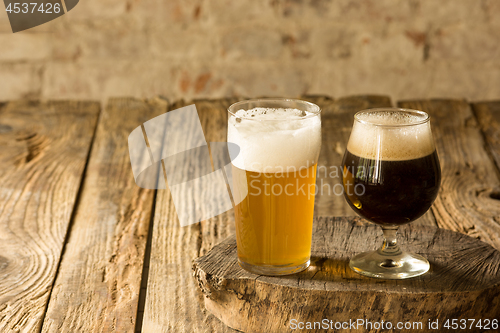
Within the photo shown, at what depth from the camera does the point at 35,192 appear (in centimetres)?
127

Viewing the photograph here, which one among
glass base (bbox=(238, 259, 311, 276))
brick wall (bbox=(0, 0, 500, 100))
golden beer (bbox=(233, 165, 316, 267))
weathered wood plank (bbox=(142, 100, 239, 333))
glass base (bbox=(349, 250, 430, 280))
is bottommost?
weathered wood plank (bbox=(142, 100, 239, 333))

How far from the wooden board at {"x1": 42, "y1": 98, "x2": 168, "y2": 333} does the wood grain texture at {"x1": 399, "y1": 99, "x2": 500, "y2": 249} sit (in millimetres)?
631

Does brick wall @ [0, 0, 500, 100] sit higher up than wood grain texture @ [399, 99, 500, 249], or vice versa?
brick wall @ [0, 0, 500, 100]

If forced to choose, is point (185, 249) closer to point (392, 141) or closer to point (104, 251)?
point (104, 251)

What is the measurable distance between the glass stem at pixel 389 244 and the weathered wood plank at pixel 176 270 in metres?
0.28

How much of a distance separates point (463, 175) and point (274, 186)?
2.44 feet

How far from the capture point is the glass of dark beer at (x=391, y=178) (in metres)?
0.80

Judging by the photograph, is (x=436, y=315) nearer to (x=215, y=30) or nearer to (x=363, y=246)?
(x=363, y=246)

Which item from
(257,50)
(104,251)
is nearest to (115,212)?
(104,251)

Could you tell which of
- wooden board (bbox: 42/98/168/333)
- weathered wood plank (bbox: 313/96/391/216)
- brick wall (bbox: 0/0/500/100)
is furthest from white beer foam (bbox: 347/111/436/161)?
brick wall (bbox: 0/0/500/100)

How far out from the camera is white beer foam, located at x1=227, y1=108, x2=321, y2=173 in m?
0.79

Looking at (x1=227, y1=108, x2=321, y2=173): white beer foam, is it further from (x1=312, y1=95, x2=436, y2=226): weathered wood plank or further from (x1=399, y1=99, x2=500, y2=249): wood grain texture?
(x1=399, y1=99, x2=500, y2=249): wood grain texture

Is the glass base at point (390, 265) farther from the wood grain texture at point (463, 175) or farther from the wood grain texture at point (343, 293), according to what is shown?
the wood grain texture at point (463, 175)

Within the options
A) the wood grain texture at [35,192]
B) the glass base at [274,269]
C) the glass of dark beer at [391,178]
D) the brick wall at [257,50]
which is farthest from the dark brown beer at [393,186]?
the brick wall at [257,50]
